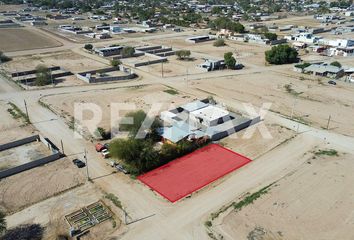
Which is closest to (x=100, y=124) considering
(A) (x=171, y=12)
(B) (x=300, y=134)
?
(B) (x=300, y=134)

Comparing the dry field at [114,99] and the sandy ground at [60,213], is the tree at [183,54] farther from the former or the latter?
the sandy ground at [60,213]

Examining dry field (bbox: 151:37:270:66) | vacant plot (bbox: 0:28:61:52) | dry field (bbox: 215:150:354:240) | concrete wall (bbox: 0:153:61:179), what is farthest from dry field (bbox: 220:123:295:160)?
vacant plot (bbox: 0:28:61:52)

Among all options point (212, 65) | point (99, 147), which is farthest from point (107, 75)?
point (99, 147)

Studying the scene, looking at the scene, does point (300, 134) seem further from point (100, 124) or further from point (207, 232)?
point (100, 124)

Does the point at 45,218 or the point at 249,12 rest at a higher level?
the point at 249,12

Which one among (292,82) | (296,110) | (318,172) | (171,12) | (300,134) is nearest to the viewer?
(318,172)

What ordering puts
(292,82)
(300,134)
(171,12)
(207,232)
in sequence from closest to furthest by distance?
1. (207,232)
2. (300,134)
3. (292,82)
4. (171,12)
